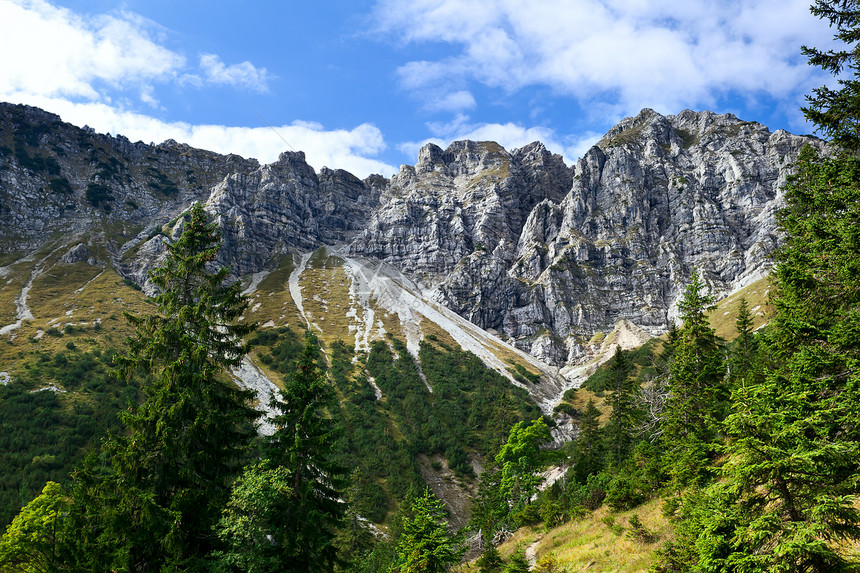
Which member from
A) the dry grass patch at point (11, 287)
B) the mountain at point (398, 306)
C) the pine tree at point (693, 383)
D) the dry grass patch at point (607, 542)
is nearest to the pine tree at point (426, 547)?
the dry grass patch at point (607, 542)

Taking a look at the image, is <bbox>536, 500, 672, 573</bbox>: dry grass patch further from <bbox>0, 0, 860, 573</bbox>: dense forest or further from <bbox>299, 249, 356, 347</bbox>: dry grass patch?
<bbox>299, 249, 356, 347</bbox>: dry grass patch

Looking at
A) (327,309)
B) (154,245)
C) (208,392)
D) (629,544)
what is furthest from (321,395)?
(154,245)

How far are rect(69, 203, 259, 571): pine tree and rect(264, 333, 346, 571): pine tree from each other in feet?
5.81

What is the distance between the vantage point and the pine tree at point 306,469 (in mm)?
16344

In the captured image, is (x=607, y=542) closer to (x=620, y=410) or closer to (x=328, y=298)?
(x=620, y=410)

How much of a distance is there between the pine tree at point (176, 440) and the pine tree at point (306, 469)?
69.8 inches

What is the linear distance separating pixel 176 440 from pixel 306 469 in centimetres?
512

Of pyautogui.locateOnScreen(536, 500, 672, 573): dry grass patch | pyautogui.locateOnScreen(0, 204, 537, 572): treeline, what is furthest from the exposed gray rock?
pyautogui.locateOnScreen(536, 500, 672, 573): dry grass patch

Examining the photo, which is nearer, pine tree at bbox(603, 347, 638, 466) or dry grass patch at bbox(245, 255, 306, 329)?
pine tree at bbox(603, 347, 638, 466)

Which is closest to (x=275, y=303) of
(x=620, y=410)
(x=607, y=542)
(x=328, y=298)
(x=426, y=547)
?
(x=328, y=298)

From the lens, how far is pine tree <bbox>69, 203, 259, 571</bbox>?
14.8 meters

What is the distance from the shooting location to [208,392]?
1728 centimetres

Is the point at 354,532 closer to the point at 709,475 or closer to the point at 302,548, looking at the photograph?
the point at 302,548

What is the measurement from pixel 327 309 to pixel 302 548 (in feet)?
433
